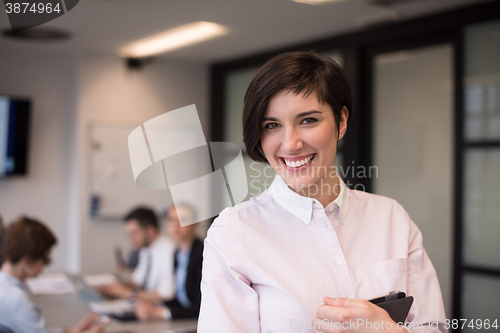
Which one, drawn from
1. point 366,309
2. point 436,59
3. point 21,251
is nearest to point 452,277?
point 436,59

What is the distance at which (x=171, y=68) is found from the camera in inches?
151

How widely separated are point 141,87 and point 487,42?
104 inches

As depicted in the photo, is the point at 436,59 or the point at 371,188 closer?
the point at 436,59

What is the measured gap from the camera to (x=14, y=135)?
12.2 feet

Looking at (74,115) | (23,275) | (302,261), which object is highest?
(74,115)

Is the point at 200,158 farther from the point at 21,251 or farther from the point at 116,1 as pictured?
the point at 116,1

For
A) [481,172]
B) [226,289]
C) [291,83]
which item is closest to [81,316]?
[226,289]

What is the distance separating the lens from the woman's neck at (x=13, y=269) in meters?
2.05

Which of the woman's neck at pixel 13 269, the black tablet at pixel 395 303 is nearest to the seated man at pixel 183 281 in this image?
the woman's neck at pixel 13 269

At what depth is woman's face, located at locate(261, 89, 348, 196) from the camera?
38.0 inches

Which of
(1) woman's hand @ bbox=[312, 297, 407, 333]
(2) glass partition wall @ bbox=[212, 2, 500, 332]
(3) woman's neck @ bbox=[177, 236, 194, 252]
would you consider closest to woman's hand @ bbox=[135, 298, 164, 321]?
(3) woman's neck @ bbox=[177, 236, 194, 252]

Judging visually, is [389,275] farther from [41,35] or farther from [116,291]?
[41,35]

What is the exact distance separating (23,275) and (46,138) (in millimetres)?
2143

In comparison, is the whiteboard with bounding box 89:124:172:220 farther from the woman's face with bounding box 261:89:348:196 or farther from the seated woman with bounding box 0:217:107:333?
the woman's face with bounding box 261:89:348:196
